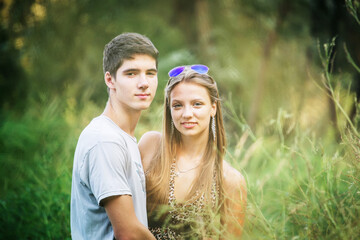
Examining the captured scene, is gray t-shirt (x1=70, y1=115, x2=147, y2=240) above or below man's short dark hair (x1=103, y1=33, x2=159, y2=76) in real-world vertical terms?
below

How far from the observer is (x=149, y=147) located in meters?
2.95

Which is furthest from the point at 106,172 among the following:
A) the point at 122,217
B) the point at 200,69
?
the point at 200,69

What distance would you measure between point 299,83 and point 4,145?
577cm

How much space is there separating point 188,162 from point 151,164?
31cm

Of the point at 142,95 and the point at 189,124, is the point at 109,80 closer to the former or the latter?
the point at 142,95

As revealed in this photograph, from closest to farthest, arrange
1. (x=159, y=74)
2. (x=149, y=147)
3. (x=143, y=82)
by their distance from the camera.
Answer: (x=143, y=82) < (x=149, y=147) < (x=159, y=74)

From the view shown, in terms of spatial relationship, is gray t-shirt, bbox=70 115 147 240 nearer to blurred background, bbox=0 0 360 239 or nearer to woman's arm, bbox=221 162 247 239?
woman's arm, bbox=221 162 247 239

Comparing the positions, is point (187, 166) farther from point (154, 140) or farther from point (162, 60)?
point (162, 60)

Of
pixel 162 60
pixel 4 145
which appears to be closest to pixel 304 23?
pixel 162 60

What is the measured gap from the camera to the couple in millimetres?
2041

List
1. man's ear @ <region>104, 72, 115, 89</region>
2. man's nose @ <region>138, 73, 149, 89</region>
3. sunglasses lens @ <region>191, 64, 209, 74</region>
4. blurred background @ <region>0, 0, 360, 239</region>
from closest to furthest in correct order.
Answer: man's nose @ <region>138, 73, 149, 89</region> → man's ear @ <region>104, 72, 115, 89</region> → sunglasses lens @ <region>191, 64, 209, 74</region> → blurred background @ <region>0, 0, 360, 239</region>

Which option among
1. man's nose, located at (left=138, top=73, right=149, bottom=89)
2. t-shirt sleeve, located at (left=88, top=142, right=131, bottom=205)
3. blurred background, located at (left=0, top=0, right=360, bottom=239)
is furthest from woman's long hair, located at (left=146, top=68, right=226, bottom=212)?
blurred background, located at (left=0, top=0, right=360, bottom=239)

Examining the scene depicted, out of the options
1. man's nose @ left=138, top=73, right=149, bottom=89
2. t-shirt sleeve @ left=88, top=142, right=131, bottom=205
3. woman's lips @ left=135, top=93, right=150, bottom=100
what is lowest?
t-shirt sleeve @ left=88, top=142, right=131, bottom=205

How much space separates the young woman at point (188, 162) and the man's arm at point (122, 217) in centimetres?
48
